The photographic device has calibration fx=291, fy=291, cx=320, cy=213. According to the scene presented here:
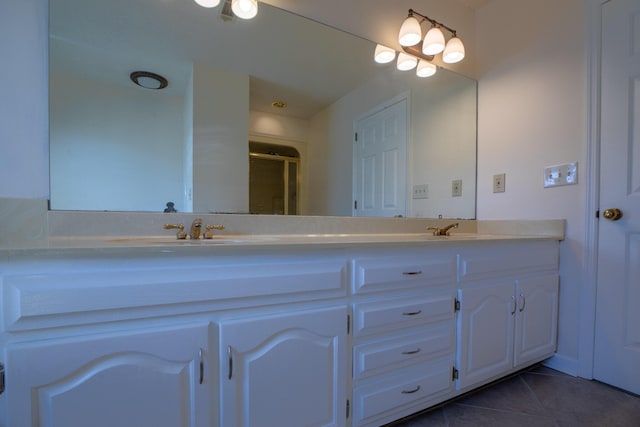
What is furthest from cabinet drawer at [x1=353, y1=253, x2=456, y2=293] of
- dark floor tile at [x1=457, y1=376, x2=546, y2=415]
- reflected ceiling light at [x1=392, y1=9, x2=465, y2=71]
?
reflected ceiling light at [x1=392, y1=9, x2=465, y2=71]

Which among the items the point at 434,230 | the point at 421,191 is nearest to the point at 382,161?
the point at 421,191

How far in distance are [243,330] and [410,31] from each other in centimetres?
174

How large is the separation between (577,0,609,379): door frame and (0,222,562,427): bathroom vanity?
62 centimetres

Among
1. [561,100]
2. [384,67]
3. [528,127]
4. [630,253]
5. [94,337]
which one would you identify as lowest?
[94,337]

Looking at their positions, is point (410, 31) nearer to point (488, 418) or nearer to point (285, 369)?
point (285, 369)

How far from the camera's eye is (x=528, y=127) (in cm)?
178

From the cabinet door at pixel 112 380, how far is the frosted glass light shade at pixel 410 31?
1.76m

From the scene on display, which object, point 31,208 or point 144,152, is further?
point 144,152

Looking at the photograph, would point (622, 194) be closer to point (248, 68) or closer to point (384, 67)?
point (384, 67)

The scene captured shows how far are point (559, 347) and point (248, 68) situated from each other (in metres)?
2.25

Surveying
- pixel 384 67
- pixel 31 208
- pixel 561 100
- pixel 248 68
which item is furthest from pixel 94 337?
pixel 561 100

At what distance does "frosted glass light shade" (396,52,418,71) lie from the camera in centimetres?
178

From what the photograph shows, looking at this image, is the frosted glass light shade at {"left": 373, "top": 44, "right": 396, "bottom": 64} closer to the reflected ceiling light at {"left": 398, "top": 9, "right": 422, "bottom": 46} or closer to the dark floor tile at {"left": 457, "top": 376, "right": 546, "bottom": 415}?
the reflected ceiling light at {"left": 398, "top": 9, "right": 422, "bottom": 46}

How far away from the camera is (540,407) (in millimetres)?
1319
